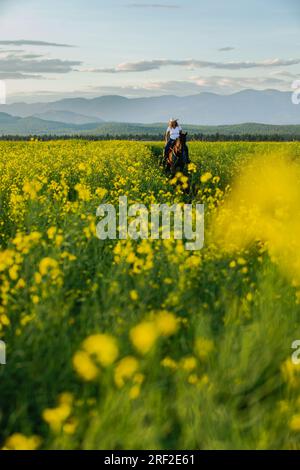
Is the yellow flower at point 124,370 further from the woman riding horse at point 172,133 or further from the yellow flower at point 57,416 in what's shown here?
the woman riding horse at point 172,133

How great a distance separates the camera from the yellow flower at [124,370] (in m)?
3.79

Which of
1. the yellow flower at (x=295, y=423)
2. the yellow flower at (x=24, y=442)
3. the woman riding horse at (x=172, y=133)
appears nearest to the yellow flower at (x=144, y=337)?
the yellow flower at (x=24, y=442)

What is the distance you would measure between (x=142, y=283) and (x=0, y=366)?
1.41 metres

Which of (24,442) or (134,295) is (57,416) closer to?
(24,442)

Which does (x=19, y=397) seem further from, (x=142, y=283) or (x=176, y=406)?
(x=142, y=283)

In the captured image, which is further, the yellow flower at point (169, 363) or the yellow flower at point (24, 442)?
the yellow flower at point (169, 363)

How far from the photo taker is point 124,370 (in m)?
3.80

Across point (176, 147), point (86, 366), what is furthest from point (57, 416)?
point (176, 147)

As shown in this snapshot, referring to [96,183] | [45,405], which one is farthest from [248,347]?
[96,183]

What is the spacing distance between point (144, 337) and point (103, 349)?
285 mm

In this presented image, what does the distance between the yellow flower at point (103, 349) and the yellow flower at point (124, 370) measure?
72 millimetres

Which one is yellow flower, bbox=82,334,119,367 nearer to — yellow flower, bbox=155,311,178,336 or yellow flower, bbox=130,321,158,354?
yellow flower, bbox=130,321,158,354

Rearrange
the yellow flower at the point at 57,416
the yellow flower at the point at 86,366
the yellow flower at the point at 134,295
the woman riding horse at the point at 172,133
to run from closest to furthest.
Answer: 1. the yellow flower at the point at 57,416
2. the yellow flower at the point at 86,366
3. the yellow flower at the point at 134,295
4. the woman riding horse at the point at 172,133

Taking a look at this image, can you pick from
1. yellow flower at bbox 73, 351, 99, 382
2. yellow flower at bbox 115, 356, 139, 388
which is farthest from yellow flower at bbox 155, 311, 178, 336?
yellow flower at bbox 73, 351, 99, 382
